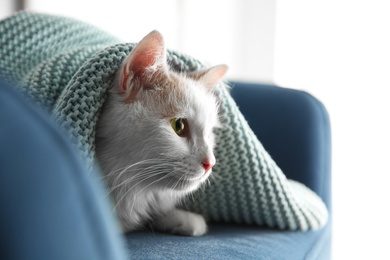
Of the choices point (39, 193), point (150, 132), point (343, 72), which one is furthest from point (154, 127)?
point (343, 72)

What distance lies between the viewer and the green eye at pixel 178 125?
93 centimetres

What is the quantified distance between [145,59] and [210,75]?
17 cm

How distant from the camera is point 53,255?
1.59 ft

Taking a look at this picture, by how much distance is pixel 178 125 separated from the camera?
943mm

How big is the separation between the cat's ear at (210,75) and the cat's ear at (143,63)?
10 cm

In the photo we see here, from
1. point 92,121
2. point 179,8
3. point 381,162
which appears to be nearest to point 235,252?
point 92,121

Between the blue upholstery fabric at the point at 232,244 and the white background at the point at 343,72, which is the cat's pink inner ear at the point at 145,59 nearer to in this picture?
the blue upholstery fabric at the point at 232,244

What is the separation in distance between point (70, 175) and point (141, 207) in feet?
1.73

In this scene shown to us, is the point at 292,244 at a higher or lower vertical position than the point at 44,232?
lower

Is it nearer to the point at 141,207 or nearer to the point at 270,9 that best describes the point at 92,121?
the point at 141,207

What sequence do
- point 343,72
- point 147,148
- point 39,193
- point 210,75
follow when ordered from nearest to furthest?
point 39,193, point 147,148, point 210,75, point 343,72

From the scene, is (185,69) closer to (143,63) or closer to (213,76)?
(213,76)

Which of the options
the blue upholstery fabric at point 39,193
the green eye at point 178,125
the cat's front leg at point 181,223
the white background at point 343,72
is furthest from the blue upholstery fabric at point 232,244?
the white background at point 343,72

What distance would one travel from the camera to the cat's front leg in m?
1.03
